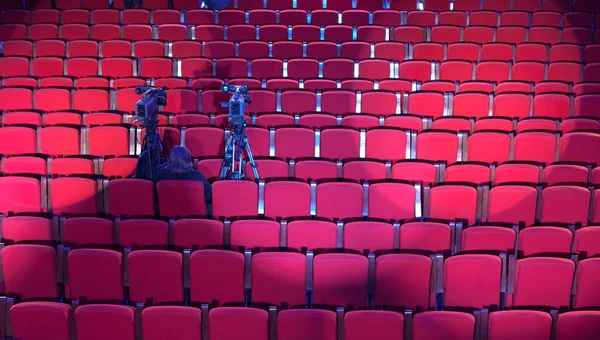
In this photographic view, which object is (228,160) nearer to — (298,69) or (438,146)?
(438,146)

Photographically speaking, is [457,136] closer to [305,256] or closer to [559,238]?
[559,238]

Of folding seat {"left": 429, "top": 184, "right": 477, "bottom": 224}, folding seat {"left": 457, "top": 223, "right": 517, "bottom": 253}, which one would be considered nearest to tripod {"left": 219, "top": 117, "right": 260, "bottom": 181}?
folding seat {"left": 429, "top": 184, "right": 477, "bottom": 224}

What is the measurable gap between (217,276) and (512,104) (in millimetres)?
984

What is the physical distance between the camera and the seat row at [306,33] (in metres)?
2.12

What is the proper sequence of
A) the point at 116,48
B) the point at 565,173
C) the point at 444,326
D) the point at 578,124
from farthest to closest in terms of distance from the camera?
the point at 116,48, the point at 578,124, the point at 565,173, the point at 444,326

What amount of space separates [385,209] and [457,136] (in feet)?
1.09

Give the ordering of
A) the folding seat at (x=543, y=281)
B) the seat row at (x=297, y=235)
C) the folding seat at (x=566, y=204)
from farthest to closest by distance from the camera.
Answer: the folding seat at (x=566, y=204)
the seat row at (x=297, y=235)
the folding seat at (x=543, y=281)

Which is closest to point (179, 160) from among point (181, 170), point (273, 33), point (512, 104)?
point (181, 170)

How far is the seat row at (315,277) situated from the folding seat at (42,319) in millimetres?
102

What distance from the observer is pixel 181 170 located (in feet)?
4.26

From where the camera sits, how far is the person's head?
1284 mm

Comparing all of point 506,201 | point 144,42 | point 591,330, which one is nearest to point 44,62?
point 144,42

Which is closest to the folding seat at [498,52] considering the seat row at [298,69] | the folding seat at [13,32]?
the seat row at [298,69]

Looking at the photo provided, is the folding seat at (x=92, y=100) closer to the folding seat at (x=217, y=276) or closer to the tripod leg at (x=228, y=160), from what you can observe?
the tripod leg at (x=228, y=160)
